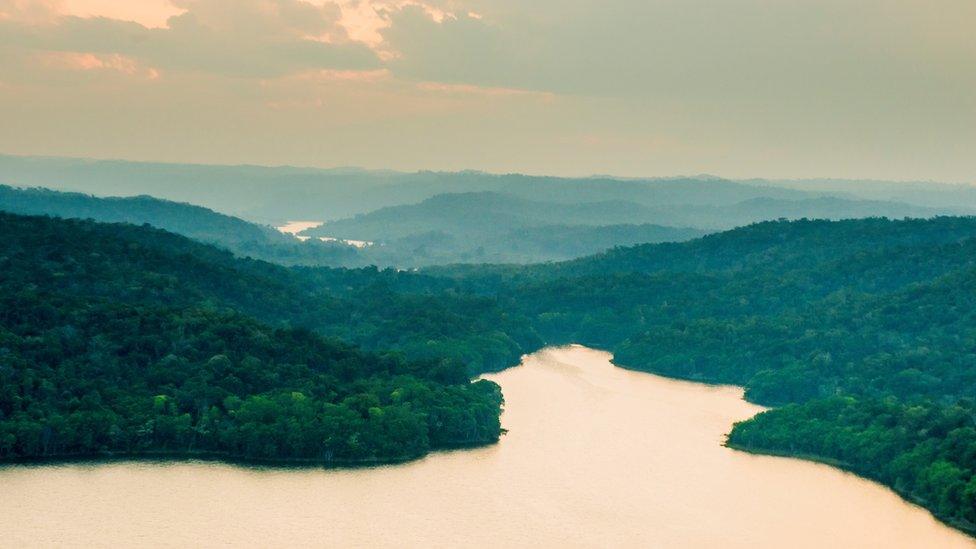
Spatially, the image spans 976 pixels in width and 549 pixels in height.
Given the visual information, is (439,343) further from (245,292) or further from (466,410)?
(466,410)

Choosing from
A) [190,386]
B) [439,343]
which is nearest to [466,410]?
[190,386]

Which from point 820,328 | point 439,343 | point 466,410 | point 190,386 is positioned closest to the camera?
point 190,386

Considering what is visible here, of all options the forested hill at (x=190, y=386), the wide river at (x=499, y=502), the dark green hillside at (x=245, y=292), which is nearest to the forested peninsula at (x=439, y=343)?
the forested hill at (x=190, y=386)

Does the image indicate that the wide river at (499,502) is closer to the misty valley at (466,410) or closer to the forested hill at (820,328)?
the misty valley at (466,410)

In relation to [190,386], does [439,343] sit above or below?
above

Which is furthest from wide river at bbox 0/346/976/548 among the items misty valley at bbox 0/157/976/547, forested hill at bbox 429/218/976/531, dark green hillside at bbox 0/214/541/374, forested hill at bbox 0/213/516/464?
dark green hillside at bbox 0/214/541/374

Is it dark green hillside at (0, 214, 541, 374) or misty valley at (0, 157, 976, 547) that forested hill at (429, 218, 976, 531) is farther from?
dark green hillside at (0, 214, 541, 374)

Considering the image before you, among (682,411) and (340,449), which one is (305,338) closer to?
(340,449)

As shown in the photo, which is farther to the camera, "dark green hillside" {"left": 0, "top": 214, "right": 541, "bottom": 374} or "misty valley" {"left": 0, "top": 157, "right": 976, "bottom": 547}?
"dark green hillside" {"left": 0, "top": 214, "right": 541, "bottom": 374}
